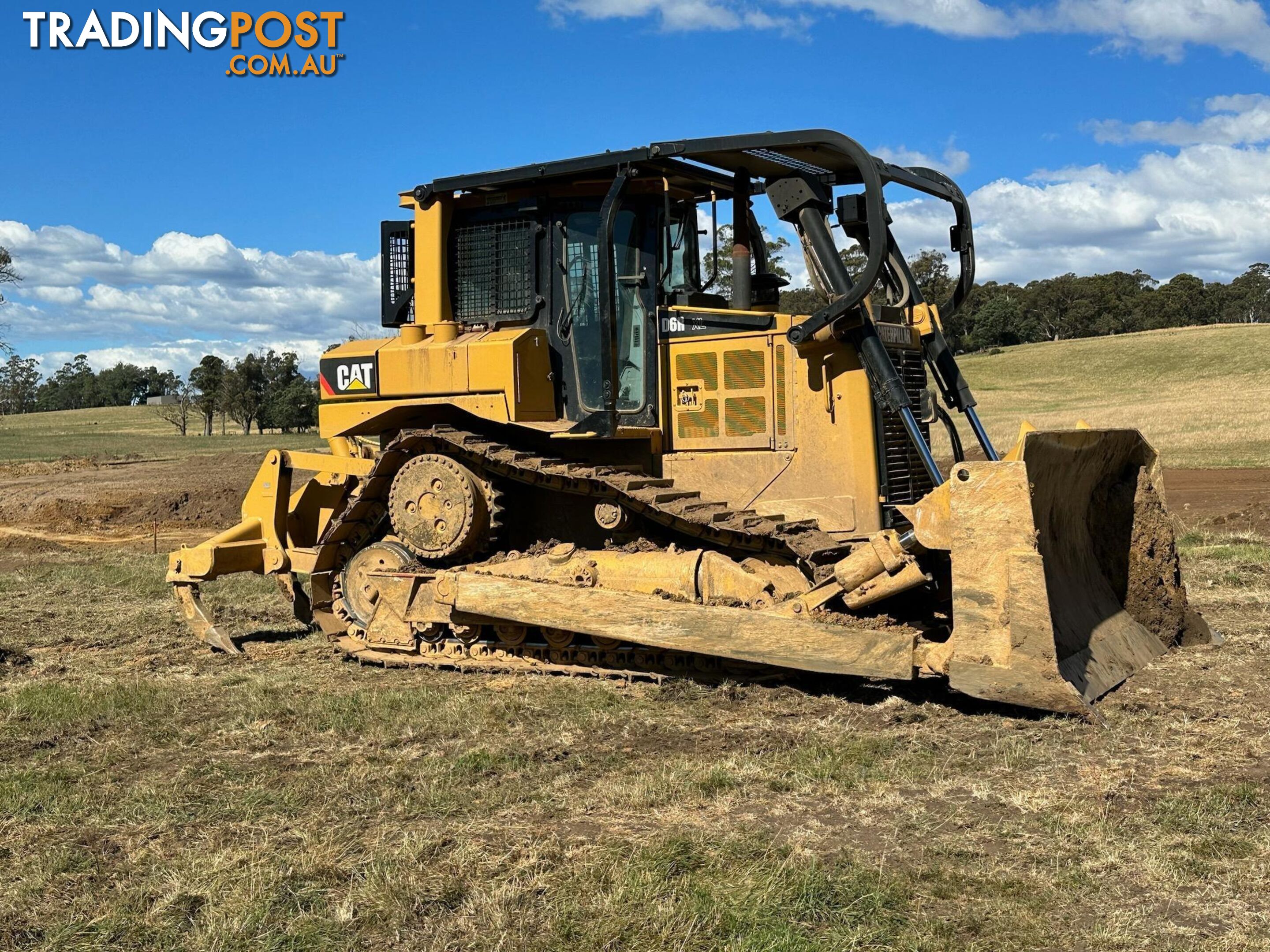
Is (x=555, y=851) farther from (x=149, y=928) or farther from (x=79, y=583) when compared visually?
(x=79, y=583)

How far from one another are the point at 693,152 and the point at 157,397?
11862 centimetres

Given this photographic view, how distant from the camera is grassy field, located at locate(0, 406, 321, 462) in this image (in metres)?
41.2

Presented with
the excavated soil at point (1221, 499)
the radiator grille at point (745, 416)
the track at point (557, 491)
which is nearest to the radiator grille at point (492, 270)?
the track at point (557, 491)

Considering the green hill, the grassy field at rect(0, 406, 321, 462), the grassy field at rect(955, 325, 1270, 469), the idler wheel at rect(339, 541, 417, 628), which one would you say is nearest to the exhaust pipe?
the idler wheel at rect(339, 541, 417, 628)

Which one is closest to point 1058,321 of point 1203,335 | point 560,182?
point 1203,335

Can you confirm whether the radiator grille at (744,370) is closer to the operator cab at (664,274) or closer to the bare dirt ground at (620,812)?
the operator cab at (664,274)

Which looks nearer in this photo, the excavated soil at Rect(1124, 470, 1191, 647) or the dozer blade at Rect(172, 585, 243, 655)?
the excavated soil at Rect(1124, 470, 1191, 647)

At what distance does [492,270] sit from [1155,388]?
49.3m

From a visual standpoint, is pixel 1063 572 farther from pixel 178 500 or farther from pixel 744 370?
pixel 178 500

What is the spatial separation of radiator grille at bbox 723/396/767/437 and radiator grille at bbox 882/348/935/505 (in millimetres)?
779

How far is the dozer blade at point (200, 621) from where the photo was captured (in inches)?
380

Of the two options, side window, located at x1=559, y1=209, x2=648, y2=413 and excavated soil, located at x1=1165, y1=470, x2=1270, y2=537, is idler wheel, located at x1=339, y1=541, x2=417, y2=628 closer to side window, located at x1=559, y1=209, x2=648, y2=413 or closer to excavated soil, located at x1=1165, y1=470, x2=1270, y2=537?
side window, located at x1=559, y1=209, x2=648, y2=413

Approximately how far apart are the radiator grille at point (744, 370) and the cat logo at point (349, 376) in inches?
103

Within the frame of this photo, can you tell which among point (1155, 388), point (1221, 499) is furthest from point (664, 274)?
point (1155, 388)
